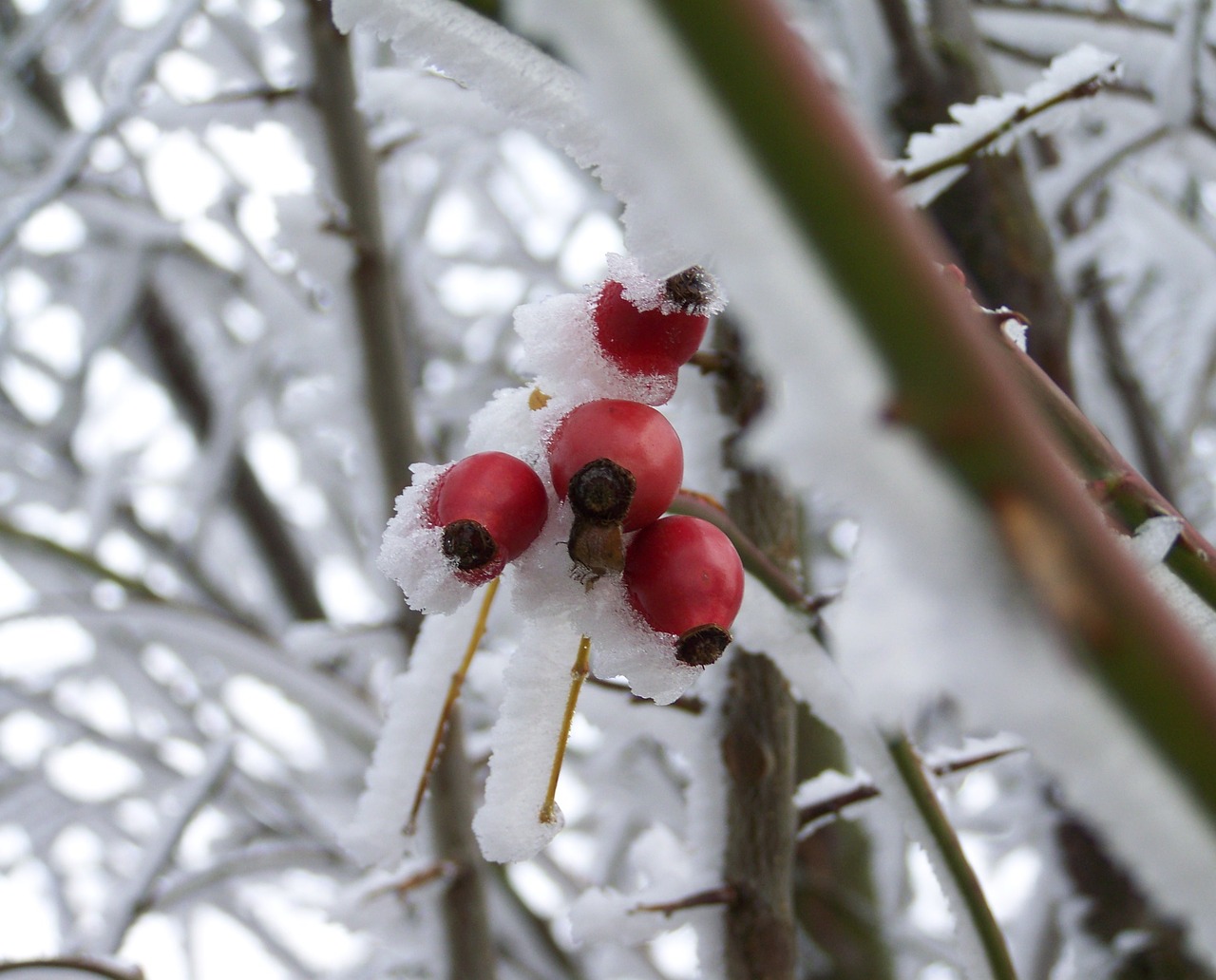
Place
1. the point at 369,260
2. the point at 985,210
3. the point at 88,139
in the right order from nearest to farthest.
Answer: the point at 369,260 < the point at 88,139 < the point at 985,210

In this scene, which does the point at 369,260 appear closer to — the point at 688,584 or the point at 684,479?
the point at 684,479

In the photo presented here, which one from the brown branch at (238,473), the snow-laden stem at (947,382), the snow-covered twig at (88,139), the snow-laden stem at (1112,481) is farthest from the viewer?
the brown branch at (238,473)

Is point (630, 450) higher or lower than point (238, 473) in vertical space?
lower

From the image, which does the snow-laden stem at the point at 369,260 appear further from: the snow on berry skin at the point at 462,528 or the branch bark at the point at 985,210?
the branch bark at the point at 985,210

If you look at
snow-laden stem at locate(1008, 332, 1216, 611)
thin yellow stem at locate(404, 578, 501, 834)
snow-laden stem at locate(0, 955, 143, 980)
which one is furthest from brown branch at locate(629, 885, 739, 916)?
snow-laden stem at locate(1008, 332, 1216, 611)

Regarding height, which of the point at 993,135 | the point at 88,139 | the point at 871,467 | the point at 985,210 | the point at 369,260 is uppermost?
the point at 88,139

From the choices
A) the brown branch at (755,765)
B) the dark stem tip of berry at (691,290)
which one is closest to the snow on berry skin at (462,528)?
the dark stem tip of berry at (691,290)

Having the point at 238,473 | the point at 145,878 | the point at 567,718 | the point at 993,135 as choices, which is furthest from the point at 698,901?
the point at 238,473
